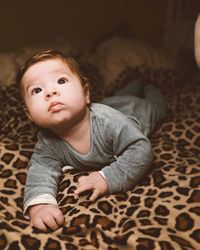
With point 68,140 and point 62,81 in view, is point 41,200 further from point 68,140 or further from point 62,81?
point 62,81

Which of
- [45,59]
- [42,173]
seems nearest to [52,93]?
[45,59]

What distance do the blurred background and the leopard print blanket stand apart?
1031 millimetres

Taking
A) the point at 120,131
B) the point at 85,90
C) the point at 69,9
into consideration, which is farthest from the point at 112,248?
the point at 69,9

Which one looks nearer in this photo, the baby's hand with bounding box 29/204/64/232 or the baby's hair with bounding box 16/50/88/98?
the baby's hand with bounding box 29/204/64/232

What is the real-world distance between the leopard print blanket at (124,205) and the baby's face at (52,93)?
252 millimetres

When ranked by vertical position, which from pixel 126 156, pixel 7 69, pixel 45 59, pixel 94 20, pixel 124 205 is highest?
pixel 94 20

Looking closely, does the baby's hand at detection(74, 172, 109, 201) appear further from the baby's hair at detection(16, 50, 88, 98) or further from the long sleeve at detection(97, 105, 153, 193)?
the baby's hair at detection(16, 50, 88, 98)

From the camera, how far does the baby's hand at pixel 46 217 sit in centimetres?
78

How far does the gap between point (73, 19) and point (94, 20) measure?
24 centimetres

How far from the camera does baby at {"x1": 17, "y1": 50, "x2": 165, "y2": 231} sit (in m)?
0.86

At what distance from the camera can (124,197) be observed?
0.91 m

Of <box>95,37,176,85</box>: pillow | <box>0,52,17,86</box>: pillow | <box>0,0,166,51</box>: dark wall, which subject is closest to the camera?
<box>0,52,17,86</box>: pillow

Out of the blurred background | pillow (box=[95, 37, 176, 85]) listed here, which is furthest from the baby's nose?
the blurred background

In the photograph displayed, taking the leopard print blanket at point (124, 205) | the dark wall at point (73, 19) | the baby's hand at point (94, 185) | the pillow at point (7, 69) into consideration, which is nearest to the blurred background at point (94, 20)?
the dark wall at point (73, 19)
